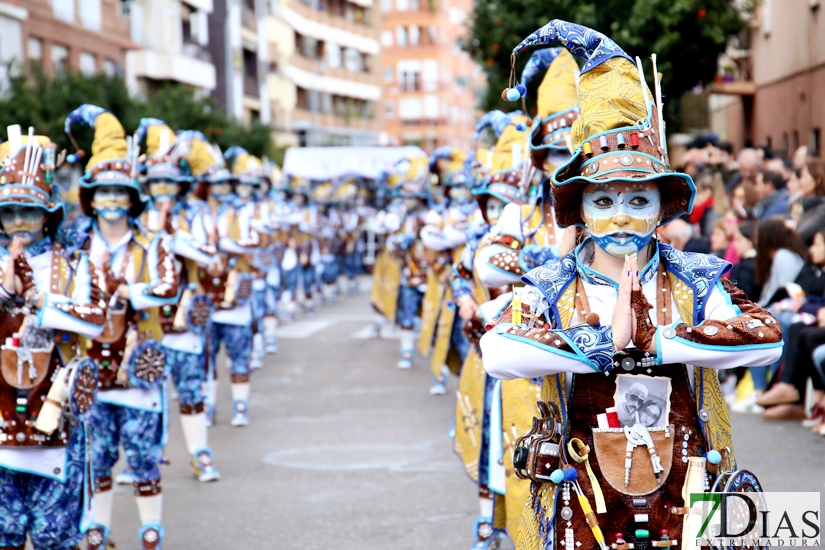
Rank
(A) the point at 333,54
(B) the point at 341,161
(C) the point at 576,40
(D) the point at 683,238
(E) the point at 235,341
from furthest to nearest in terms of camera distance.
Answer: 1. (A) the point at 333,54
2. (B) the point at 341,161
3. (D) the point at 683,238
4. (E) the point at 235,341
5. (C) the point at 576,40

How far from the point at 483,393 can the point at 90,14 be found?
30.2 metres

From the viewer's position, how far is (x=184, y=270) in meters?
10.2

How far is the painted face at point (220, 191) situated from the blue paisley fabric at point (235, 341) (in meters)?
1.59

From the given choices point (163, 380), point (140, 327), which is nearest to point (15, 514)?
point (163, 380)

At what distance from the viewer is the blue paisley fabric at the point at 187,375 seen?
9.12m

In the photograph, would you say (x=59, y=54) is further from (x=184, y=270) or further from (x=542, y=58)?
(x=542, y=58)

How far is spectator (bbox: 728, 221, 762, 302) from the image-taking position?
11094 mm

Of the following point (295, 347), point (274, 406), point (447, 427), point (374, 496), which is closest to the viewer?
point (374, 496)

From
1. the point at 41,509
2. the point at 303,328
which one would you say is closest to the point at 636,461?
the point at 41,509

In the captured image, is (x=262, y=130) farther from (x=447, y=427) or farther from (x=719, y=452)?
(x=719, y=452)

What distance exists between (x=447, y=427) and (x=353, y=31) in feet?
213

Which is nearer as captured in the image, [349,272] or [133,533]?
[133,533]

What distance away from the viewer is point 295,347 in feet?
58.4

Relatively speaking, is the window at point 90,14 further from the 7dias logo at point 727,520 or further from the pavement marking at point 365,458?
the 7dias logo at point 727,520
